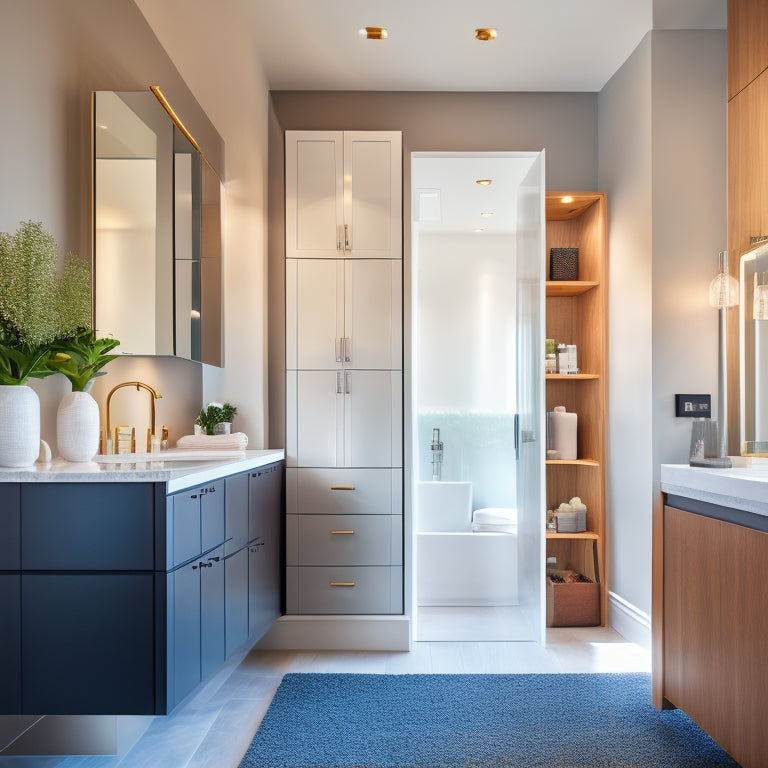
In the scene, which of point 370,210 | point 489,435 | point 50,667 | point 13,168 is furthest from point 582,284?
point 50,667

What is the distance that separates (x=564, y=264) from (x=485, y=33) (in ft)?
4.27

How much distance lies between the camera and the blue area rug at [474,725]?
7.74 feet

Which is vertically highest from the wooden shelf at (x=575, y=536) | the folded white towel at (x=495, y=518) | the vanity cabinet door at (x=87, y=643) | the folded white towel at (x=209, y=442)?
the folded white towel at (x=209, y=442)

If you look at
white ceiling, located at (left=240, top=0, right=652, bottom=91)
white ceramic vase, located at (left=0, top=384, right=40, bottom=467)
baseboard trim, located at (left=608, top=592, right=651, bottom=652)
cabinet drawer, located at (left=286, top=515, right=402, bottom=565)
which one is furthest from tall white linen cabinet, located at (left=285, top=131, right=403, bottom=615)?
white ceramic vase, located at (left=0, top=384, right=40, bottom=467)

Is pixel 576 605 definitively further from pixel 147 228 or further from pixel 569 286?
pixel 147 228

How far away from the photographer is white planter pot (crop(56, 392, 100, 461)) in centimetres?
208

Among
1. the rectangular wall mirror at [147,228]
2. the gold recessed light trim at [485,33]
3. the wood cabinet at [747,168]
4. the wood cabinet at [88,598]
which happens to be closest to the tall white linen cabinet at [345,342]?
the gold recessed light trim at [485,33]

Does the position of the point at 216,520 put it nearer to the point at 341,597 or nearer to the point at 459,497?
the point at 341,597

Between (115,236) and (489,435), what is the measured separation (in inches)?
157

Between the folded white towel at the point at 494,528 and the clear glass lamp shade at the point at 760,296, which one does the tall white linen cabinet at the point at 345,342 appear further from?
the clear glass lamp shade at the point at 760,296

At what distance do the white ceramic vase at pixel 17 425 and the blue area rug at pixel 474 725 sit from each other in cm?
119

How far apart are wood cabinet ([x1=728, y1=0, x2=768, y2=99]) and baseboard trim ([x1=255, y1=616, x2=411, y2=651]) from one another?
2692mm

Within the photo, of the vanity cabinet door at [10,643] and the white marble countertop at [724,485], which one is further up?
the white marble countertop at [724,485]

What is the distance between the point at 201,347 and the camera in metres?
3.08
